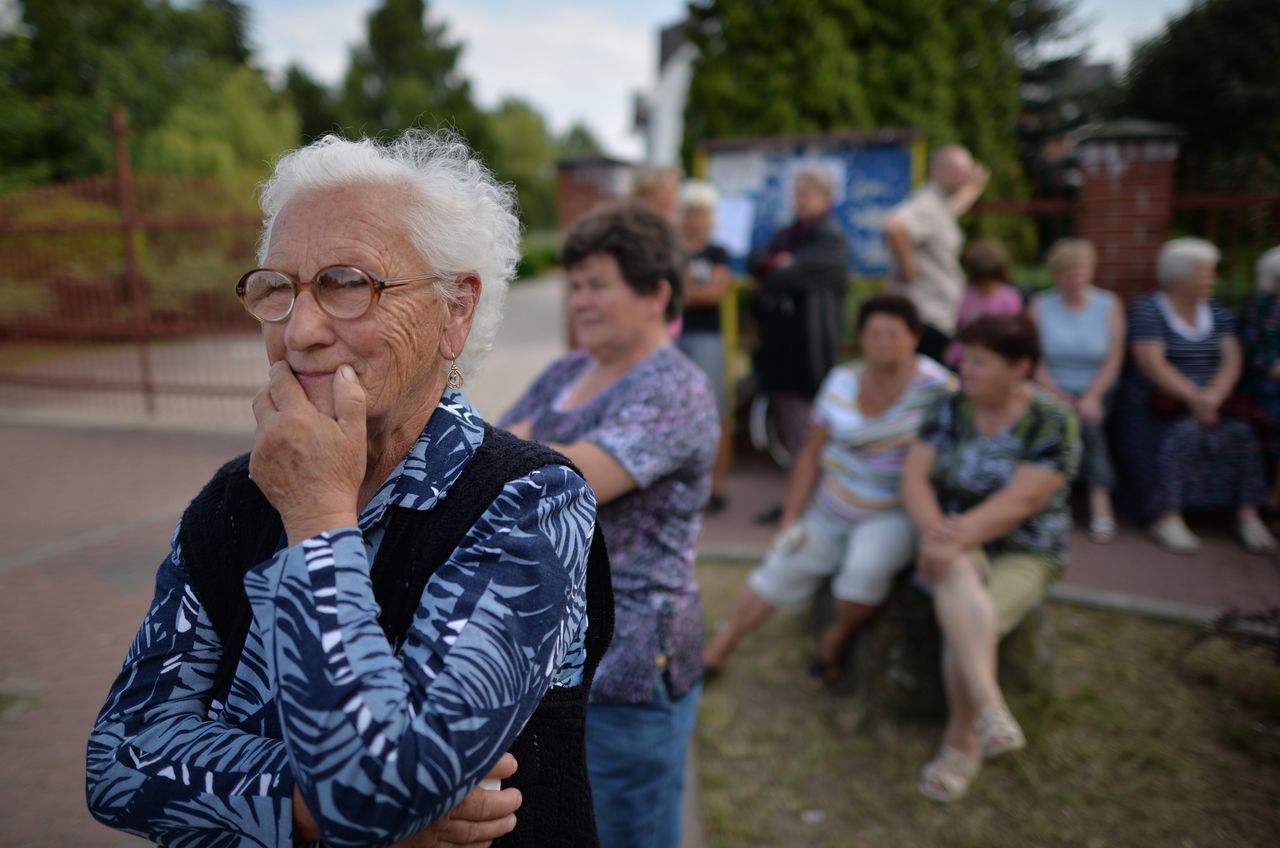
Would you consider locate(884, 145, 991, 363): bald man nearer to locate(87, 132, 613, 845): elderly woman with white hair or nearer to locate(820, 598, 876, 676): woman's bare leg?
locate(820, 598, 876, 676): woman's bare leg

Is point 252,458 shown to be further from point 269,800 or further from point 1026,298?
point 1026,298

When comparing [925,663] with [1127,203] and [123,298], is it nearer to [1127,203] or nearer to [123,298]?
[1127,203]

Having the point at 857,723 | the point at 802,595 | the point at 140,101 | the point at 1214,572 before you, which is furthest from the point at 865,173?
the point at 140,101

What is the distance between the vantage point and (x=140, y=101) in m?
20.9

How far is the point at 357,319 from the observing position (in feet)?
4.15

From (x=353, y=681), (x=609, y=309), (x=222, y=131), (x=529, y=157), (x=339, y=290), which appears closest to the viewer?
(x=353, y=681)

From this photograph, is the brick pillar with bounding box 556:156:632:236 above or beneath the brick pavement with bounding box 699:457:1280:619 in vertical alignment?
above

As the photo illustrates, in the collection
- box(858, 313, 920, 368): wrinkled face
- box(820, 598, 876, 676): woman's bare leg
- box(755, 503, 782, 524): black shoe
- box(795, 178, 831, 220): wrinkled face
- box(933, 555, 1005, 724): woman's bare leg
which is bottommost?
box(755, 503, 782, 524): black shoe

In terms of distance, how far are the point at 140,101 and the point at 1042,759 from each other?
79.4 feet

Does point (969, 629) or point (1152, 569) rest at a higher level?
point (969, 629)

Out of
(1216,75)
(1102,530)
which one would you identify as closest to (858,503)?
(1102,530)

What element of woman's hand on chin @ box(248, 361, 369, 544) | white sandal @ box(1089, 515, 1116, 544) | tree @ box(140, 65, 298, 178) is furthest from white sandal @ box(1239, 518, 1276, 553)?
tree @ box(140, 65, 298, 178)

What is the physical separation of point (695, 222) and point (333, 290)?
482cm

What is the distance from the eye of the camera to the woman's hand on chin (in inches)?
42.8
